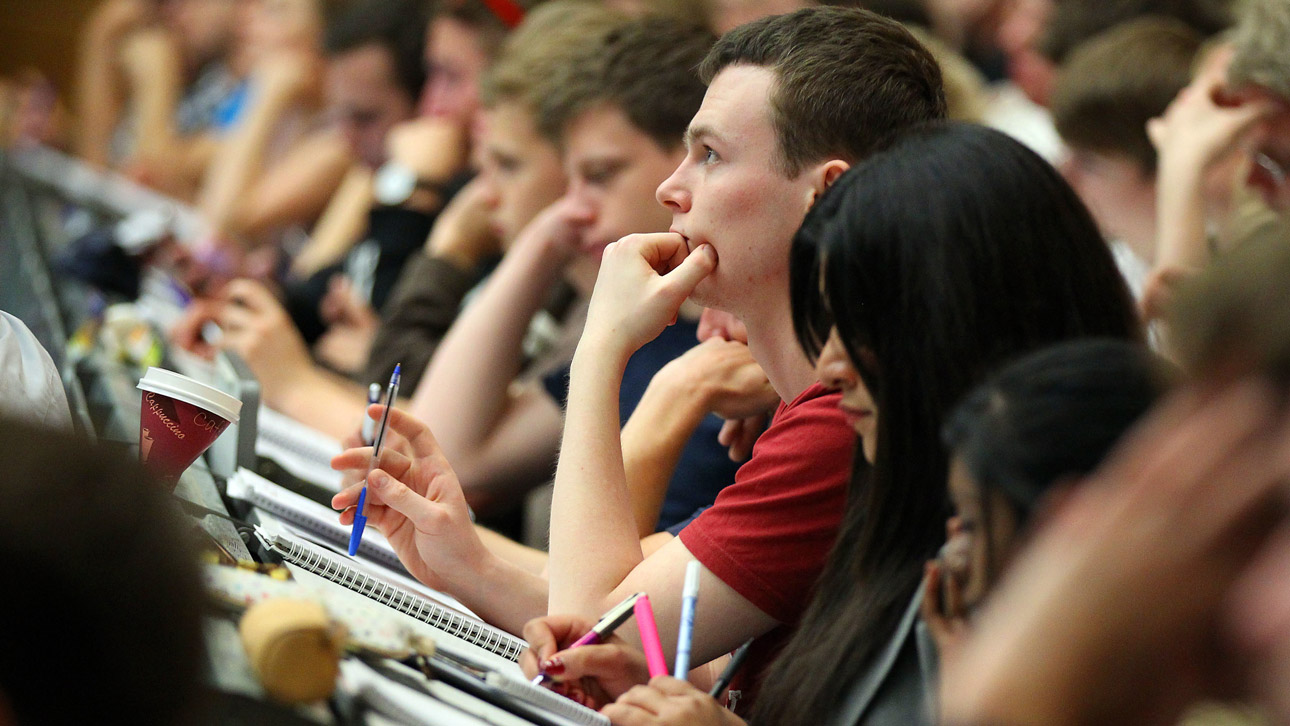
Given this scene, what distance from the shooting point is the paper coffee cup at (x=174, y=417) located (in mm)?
1318

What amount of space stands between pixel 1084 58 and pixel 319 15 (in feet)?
10.1

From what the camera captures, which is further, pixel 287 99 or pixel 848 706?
pixel 287 99

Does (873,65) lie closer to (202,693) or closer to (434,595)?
(434,595)

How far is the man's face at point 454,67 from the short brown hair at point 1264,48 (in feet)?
6.18

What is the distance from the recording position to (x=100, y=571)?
0.69 metres

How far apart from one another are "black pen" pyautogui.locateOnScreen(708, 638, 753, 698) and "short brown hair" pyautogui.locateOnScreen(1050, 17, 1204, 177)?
1446mm

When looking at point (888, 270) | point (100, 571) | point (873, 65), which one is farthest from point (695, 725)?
point (873, 65)

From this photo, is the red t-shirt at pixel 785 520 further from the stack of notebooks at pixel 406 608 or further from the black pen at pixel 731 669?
the stack of notebooks at pixel 406 608

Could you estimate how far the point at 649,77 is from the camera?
2094mm

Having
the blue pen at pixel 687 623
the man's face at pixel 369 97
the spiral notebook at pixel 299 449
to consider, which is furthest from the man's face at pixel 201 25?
the blue pen at pixel 687 623

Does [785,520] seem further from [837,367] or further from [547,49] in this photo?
[547,49]

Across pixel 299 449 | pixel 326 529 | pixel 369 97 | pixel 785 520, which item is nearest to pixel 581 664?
pixel 785 520

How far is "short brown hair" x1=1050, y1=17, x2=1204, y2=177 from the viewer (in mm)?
2367

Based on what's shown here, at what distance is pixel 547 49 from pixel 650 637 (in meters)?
1.42
